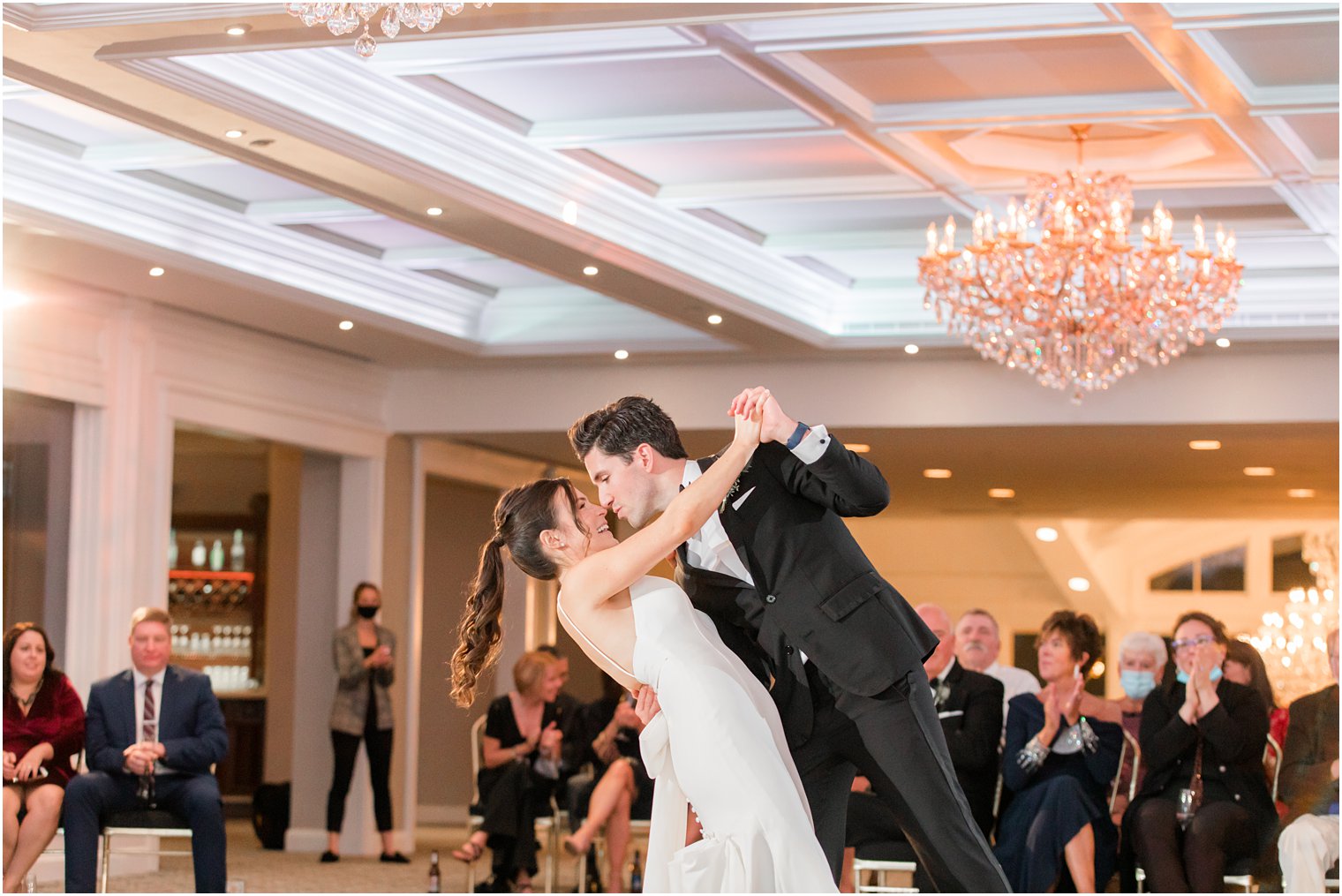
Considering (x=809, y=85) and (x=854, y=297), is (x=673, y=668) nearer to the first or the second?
(x=809, y=85)

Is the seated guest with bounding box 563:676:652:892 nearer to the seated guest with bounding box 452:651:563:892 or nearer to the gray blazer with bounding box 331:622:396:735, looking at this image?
the seated guest with bounding box 452:651:563:892

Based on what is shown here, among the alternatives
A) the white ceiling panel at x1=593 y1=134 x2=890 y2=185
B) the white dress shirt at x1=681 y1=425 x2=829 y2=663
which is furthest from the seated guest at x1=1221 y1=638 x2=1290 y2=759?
the white dress shirt at x1=681 y1=425 x2=829 y2=663

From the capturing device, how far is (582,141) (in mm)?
6336

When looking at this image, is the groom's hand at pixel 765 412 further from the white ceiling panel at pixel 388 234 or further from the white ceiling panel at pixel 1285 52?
the white ceiling panel at pixel 388 234

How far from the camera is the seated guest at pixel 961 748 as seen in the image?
19.1 feet

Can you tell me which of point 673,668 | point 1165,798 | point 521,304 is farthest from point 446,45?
point 521,304

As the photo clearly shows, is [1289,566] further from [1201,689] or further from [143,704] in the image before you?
[143,704]

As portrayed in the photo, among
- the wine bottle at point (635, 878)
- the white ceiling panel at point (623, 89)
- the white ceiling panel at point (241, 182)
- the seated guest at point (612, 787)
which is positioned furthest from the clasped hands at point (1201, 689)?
the white ceiling panel at point (241, 182)

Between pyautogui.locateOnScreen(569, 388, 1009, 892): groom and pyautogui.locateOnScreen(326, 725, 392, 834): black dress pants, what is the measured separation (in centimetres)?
652

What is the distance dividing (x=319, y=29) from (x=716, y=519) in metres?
2.07

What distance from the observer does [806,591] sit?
3.21m

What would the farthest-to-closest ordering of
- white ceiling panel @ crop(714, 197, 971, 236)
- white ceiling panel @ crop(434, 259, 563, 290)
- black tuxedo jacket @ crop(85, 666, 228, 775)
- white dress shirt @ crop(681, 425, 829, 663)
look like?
white ceiling panel @ crop(434, 259, 563, 290), white ceiling panel @ crop(714, 197, 971, 236), black tuxedo jacket @ crop(85, 666, 228, 775), white dress shirt @ crop(681, 425, 829, 663)

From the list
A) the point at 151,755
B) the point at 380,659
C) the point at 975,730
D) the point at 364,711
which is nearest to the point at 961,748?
the point at 975,730

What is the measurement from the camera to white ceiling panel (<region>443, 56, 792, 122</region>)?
18.3 ft
